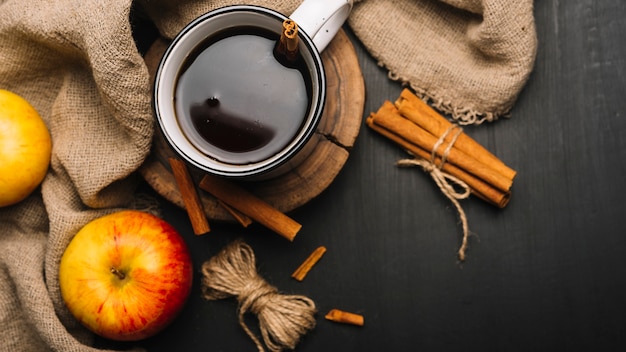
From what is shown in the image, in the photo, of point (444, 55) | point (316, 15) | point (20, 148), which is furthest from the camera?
point (444, 55)

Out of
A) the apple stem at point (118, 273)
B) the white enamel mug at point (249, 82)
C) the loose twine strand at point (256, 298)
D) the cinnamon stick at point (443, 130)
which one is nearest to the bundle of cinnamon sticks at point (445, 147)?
the cinnamon stick at point (443, 130)

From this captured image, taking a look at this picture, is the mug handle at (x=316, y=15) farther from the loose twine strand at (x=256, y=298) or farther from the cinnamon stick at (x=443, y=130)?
the loose twine strand at (x=256, y=298)

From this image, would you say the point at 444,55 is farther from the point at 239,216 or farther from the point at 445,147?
the point at 239,216

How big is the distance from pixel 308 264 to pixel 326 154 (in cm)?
21

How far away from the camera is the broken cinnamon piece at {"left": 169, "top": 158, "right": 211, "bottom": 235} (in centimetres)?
103

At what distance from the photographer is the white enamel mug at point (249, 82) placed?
2.89ft

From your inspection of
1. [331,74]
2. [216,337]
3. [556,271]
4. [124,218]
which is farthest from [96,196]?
[556,271]

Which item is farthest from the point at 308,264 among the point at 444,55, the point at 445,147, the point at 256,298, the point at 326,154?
the point at 444,55

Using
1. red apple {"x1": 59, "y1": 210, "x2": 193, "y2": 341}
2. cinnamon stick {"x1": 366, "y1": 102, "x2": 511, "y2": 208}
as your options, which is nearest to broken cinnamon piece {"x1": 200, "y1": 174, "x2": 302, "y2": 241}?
red apple {"x1": 59, "y1": 210, "x2": 193, "y2": 341}

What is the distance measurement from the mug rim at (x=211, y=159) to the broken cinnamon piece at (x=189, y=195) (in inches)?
4.8

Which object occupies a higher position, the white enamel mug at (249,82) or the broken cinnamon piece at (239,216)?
the white enamel mug at (249,82)

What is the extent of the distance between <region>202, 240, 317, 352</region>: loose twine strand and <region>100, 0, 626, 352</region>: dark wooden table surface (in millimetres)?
26

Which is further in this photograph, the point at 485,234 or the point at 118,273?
the point at 485,234

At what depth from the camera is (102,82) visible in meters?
0.98
